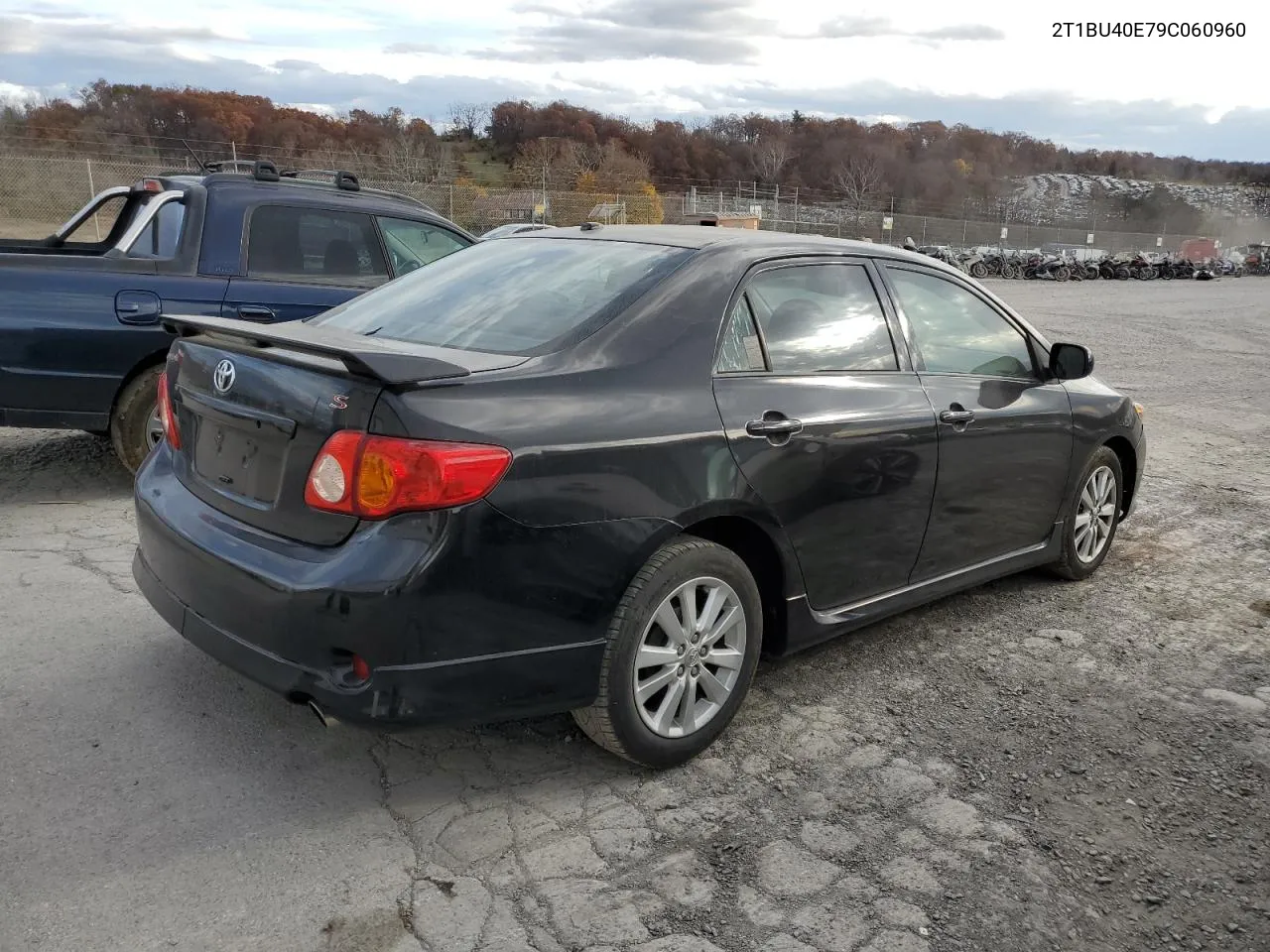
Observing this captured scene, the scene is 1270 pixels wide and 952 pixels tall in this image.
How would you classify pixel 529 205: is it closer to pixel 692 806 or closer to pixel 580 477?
pixel 580 477

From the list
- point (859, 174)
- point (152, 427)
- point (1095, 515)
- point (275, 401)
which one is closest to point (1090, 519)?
point (1095, 515)

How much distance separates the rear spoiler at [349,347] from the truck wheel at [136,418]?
2382 millimetres

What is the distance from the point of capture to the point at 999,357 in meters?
4.54

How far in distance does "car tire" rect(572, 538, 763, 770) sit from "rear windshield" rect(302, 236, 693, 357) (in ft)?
2.48

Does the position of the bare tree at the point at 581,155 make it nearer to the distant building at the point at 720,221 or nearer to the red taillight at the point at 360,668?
the distant building at the point at 720,221

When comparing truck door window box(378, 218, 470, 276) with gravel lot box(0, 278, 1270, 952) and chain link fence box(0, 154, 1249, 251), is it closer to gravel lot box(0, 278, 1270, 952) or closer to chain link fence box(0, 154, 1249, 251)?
gravel lot box(0, 278, 1270, 952)

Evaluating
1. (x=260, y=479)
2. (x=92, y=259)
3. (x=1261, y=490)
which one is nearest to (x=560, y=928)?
(x=260, y=479)

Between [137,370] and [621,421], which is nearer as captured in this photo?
[621,421]

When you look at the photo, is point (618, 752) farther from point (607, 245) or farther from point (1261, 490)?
point (1261, 490)

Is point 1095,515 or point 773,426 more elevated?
point 773,426

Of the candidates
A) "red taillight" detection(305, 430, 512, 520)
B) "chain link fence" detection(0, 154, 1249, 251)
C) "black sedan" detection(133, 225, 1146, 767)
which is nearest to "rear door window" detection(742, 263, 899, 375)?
"black sedan" detection(133, 225, 1146, 767)

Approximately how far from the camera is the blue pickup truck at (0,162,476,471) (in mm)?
5441

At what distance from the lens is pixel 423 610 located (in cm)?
265

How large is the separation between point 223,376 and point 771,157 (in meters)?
93.9
